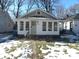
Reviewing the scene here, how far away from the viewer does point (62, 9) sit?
63.8 m

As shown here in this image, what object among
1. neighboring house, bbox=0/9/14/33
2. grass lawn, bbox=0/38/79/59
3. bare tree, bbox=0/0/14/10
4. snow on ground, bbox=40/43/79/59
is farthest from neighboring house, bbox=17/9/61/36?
bare tree, bbox=0/0/14/10

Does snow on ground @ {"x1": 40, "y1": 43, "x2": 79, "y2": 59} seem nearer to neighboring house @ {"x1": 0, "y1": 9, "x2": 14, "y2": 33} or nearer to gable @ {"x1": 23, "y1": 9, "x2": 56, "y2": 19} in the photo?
gable @ {"x1": 23, "y1": 9, "x2": 56, "y2": 19}

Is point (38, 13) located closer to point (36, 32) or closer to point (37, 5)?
point (36, 32)

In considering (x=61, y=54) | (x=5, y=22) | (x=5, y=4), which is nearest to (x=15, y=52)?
(x=61, y=54)

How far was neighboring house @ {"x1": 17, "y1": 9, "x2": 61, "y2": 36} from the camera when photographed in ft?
96.4

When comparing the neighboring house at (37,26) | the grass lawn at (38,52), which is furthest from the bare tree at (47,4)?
the grass lawn at (38,52)

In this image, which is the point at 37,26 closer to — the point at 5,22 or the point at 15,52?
the point at 5,22

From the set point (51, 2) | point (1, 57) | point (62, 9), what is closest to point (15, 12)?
point (51, 2)

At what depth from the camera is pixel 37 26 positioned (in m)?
29.5

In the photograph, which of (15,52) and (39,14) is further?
(39,14)

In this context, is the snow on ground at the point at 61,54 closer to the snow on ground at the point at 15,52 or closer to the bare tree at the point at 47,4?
the snow on ground at the point at 15,52

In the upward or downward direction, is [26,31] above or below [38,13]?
below

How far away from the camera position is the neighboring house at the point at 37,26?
29.4 m

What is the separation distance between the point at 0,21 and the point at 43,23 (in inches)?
518
